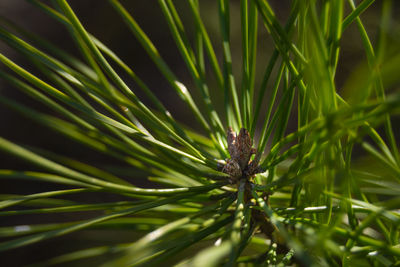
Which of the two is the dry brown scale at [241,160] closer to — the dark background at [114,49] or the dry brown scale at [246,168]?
the dry brown scale at [246,168]

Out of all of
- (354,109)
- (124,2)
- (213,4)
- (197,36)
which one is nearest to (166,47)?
(124,2)

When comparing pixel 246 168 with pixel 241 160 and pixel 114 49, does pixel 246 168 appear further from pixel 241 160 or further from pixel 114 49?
pixel 114 49

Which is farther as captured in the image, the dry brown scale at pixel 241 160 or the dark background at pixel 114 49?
the dark background at pixel 114 49

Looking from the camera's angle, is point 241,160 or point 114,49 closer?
point 241,160

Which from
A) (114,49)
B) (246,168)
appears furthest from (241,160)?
(114,49)

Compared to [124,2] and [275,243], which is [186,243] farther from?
[124,2]

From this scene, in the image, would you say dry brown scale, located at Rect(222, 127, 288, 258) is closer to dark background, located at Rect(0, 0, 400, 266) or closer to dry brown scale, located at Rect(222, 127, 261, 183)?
dry brown scale, located at Rect(222, 127, 261, 183)

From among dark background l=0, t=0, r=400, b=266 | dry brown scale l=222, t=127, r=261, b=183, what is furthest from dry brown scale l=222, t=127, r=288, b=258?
dark background l=0, t=0, r=400, b=266

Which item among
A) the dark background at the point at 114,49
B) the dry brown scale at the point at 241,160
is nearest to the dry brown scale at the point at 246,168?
the dry brown scale at the point at 241,160
